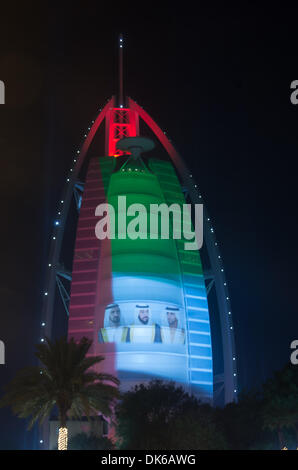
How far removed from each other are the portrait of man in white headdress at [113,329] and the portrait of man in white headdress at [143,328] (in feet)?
3.00

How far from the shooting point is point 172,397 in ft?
200

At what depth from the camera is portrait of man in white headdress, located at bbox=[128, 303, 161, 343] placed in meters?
77.2

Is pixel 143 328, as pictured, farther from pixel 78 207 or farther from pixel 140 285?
pixel 78 207

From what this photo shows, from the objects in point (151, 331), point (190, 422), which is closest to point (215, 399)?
point (151, 331)

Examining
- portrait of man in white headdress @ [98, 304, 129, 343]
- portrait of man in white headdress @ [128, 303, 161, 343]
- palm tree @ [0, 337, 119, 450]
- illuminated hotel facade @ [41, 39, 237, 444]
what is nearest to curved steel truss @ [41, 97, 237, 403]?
illuminated hotel facade @ [41, 39, 237, 444]

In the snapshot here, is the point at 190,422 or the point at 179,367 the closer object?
the point at 190,422

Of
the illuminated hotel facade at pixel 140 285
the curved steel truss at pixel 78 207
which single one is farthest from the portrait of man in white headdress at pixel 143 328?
the curved steel truss at pixel 78 207

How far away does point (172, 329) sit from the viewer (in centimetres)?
7950

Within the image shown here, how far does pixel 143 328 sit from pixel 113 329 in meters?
3.47

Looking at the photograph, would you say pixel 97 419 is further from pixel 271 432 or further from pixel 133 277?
pixel 133 277

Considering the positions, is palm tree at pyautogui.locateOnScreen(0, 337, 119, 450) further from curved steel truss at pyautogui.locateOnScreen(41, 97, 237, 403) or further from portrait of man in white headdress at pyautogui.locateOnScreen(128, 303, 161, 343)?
curved steel truss at pyautogui.locateOnScreen(41, 97, 237, 403)

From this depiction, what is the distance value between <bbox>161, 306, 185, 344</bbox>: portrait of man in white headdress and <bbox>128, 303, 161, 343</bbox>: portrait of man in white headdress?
1016 millimetres

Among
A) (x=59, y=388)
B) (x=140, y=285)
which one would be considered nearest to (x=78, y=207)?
→ (x=140, y=285)
